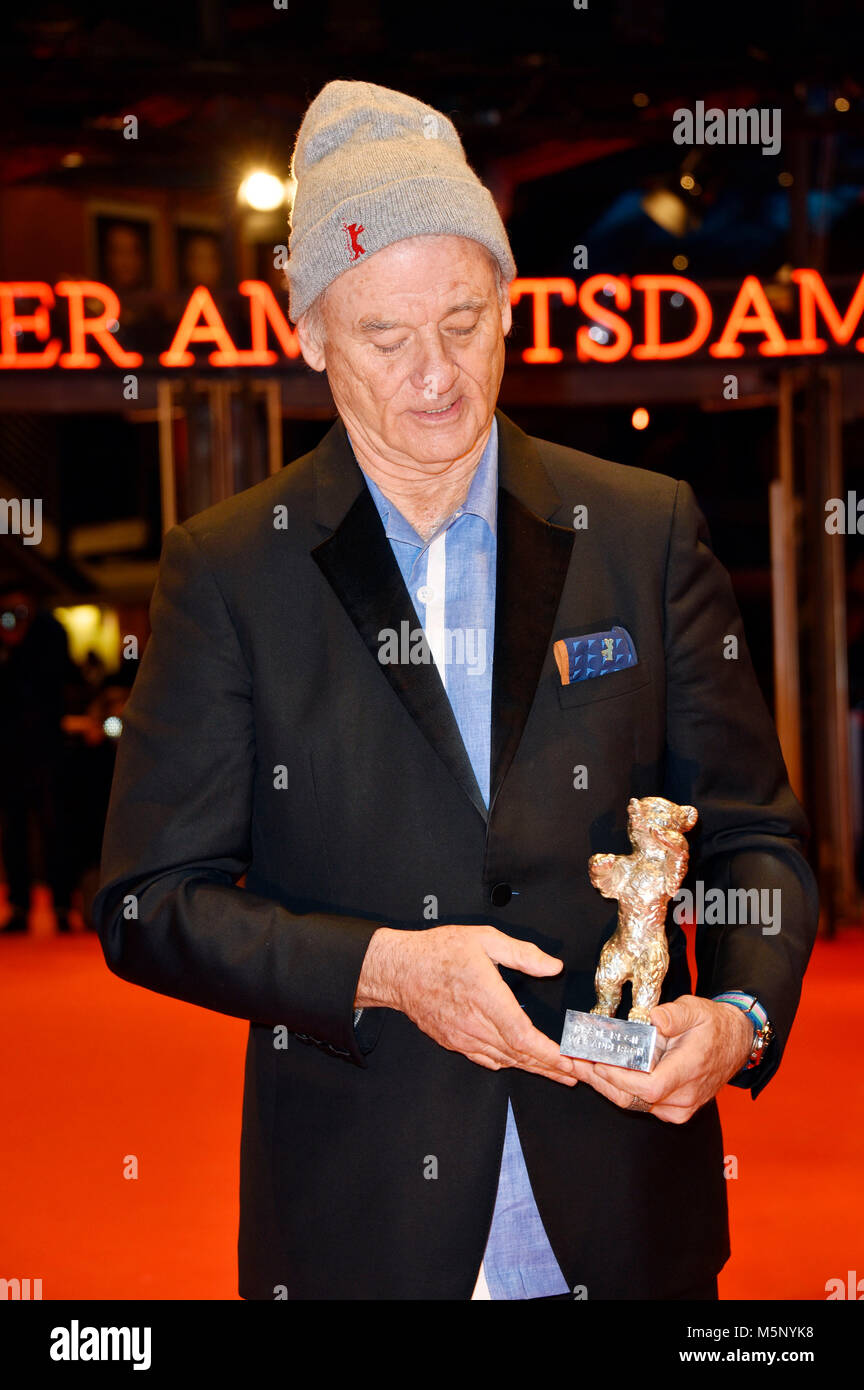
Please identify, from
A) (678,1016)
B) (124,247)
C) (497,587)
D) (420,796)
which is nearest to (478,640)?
(497,587)

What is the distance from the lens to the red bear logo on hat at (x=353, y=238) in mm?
1347

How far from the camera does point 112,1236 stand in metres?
3.67

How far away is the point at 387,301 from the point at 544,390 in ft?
23.0

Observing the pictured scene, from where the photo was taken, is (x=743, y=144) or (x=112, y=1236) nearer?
(x=112, y=1236)

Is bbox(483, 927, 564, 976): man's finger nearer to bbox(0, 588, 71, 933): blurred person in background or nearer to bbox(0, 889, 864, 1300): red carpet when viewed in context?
bbox(0, 889, 864, 1300): red carpet

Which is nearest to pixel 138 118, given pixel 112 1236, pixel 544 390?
pixel 544 390

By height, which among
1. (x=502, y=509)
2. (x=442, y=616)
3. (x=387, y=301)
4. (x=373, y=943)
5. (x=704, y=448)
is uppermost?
(x=704, y=448)

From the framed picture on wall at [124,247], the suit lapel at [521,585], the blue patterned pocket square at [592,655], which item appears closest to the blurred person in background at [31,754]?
the framed picture on wall at [124,247]

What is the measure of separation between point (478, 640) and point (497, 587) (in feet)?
0.19

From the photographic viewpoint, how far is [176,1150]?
13.9 feet

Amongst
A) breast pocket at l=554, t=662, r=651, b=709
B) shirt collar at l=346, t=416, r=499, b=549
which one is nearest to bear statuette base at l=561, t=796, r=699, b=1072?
breast pocket at l=554, t=662, r=651, b=709

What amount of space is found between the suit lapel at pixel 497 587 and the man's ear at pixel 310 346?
8cm

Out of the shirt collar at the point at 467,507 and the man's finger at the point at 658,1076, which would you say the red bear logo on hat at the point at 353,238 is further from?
the man's finger at the point at 658,1076

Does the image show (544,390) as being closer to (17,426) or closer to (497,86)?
(497,86)
